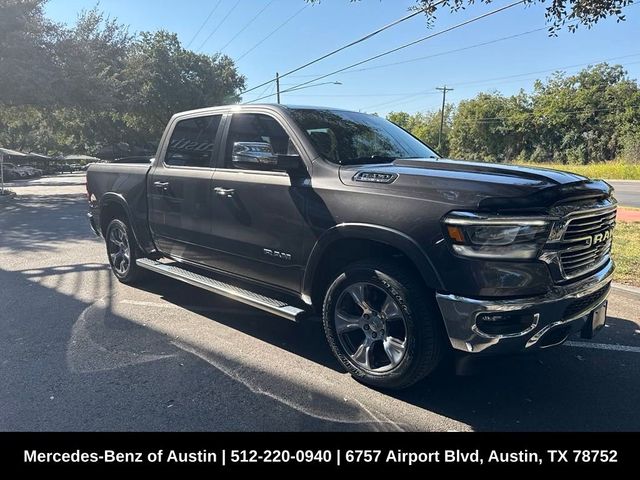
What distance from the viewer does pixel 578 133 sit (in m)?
46.9

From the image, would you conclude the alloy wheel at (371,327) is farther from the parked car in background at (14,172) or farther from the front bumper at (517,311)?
the parked car in background at (14,172)

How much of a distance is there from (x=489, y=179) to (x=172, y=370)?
2699 mm

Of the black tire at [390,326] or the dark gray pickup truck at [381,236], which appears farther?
the black tire at [390,326]

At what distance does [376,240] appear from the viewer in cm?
318

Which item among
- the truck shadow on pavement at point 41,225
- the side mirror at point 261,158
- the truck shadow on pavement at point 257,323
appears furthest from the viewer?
the truck shadow on pavement at point 41,225

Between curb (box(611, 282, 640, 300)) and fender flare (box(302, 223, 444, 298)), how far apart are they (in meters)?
3.79

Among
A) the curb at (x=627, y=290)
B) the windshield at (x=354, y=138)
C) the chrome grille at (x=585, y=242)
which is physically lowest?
the curb at (x=627, y=290)

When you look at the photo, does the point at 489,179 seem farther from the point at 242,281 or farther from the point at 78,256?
the point at 78,256

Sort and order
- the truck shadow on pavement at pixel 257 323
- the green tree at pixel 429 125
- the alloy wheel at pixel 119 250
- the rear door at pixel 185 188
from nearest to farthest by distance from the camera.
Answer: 1. the truck shadow on pavement at pixel 257 323
2. the rear door at pixel 185 188
3. the alloy wheel at pixel 119 250
4. the green tree at pixel 429 125

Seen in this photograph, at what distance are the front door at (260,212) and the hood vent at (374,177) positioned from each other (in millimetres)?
445

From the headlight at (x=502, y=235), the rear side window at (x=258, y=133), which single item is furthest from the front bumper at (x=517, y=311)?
the rear side window at (x=258, y=133)

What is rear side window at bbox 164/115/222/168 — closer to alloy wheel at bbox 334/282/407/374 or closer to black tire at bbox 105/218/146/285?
black tire at bbox 105/218/146/285

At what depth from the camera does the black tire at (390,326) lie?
304cm
